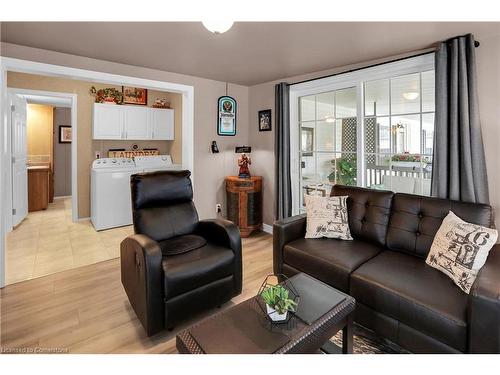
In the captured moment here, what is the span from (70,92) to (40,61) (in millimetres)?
2185

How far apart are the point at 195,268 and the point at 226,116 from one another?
2.74 meters

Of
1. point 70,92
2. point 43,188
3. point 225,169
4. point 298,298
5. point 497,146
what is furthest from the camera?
point 43,188

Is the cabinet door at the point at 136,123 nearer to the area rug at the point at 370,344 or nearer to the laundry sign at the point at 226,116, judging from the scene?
the laundry sign at the point at 226,116

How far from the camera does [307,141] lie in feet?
12.6

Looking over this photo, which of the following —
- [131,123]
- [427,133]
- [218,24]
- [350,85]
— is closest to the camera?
[218,24]

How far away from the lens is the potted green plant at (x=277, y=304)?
4.58 ft

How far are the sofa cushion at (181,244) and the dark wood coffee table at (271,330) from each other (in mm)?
822

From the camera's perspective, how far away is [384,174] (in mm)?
3021

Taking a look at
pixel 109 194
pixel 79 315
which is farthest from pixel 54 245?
pixel 79 315

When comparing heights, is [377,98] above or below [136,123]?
below

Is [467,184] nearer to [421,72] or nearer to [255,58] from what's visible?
[421,72]

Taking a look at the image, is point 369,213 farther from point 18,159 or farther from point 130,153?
point 18,159

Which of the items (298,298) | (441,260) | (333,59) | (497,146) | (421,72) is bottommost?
(298,298)

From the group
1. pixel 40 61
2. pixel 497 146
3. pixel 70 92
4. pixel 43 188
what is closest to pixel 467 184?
pixel 497 146
